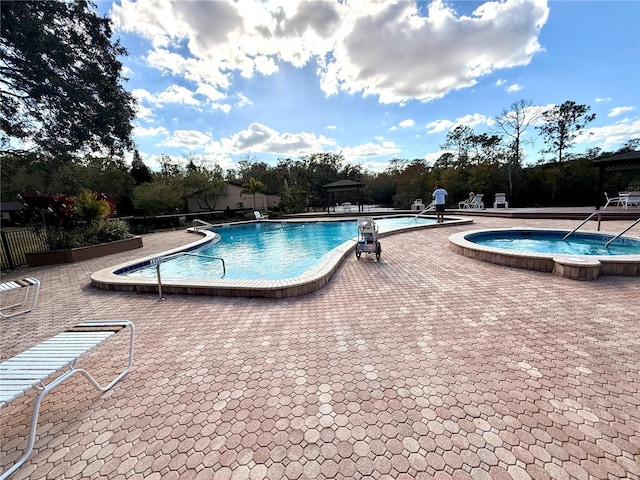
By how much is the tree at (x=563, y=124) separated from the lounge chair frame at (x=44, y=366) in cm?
2808

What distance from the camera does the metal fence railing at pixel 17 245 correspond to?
23.6ft

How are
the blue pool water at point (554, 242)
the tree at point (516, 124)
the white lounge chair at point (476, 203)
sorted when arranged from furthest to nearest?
the tree at point (516, 124)
the white lounge chair at point (476, 203)
the blue pool water at point (554, 242)

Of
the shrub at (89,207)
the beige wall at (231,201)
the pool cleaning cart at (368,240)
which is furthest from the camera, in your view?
the beige wall at (231,201)

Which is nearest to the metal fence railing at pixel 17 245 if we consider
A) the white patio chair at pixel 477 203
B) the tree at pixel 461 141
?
the white patio chair at pixel 477 203

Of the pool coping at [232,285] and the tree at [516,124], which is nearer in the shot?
the pool coping at [232,285]

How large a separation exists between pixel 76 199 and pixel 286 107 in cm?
1001

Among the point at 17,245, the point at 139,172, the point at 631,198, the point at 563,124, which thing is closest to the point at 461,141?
the point at 563,124

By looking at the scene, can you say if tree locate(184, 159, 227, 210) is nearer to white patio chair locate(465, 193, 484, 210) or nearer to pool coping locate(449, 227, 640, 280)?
white patio chair locate(465, 193, 484, 210)

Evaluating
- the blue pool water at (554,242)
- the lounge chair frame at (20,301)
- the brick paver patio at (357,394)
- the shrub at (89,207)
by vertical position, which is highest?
the shrub at (89,207)

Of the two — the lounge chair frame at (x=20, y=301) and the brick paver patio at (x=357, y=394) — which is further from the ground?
the lounge chair frame at (x=20, y=301)

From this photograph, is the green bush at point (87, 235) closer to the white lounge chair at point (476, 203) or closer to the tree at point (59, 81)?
the tree at point (59, 81)

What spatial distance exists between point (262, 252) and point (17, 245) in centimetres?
726

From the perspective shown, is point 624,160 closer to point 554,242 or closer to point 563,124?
point 554,242

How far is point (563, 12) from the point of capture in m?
7.32
